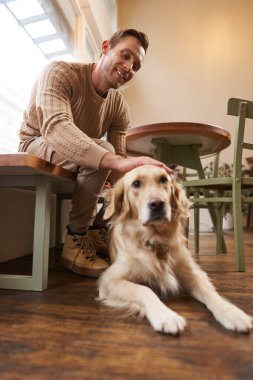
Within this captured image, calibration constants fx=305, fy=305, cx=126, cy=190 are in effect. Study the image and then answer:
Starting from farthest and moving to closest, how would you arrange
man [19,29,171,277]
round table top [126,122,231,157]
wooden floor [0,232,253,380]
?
round table top [126,122,231,157], man [19,29,171,277], wooden floor [0,232,253,380]

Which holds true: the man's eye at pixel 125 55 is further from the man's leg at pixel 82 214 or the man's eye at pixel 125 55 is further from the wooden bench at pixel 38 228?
the wooden bench at pixel 38 228

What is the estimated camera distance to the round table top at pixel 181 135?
1755mm

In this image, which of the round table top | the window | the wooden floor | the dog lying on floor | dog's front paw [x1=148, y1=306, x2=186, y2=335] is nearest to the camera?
the wooden floor

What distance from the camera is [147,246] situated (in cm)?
129

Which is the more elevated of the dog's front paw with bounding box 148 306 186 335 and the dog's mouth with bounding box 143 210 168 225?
the dog's mouth with bounding box 143 210 168 225

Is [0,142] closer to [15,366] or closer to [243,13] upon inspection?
[15,366]

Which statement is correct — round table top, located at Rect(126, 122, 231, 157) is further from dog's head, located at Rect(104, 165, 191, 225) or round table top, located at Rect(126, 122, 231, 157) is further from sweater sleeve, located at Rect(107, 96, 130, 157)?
dog's head, located at Rect(104, 165, 191, 225)

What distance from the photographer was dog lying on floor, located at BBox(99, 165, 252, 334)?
112 cm

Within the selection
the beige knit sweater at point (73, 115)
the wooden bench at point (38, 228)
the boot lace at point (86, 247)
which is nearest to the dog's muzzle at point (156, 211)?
the beige knit sweater at point (73, 115)

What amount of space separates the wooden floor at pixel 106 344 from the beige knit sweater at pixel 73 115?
0.62 metres

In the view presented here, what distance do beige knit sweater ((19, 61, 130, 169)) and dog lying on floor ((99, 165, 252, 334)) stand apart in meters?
0.24

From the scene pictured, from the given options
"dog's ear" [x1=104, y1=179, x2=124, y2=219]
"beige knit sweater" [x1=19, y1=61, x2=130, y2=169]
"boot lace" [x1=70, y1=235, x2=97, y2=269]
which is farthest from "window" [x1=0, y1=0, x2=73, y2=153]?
"dog's ear" [x1=104, y1=179, x2=124, y2=219]

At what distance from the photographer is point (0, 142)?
199 cm

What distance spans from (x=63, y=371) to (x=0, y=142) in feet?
5.43
